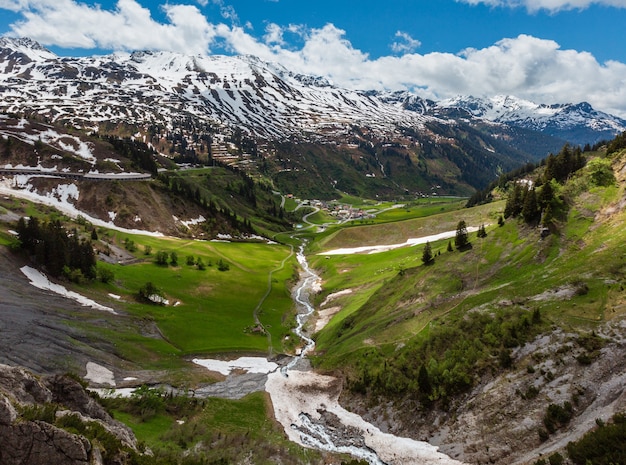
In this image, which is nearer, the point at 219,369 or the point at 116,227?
the point at 219,369

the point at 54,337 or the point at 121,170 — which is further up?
the point at 121,170

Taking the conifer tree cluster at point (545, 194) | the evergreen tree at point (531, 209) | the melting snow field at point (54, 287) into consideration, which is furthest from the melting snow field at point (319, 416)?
the evergreen tree at point (531, 209)

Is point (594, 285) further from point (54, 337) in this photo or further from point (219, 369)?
point (54, 337)

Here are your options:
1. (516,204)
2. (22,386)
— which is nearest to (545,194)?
(516,204)

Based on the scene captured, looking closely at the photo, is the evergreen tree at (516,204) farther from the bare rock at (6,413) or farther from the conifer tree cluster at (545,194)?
the bare rock at (6,413)

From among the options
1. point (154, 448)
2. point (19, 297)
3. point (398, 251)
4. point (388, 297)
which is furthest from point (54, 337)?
point (398, 251)

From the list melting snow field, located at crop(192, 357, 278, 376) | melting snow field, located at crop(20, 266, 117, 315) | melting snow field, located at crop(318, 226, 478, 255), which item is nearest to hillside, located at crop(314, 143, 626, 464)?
melting snow field, located at crop(192, 357, 278, 376)
